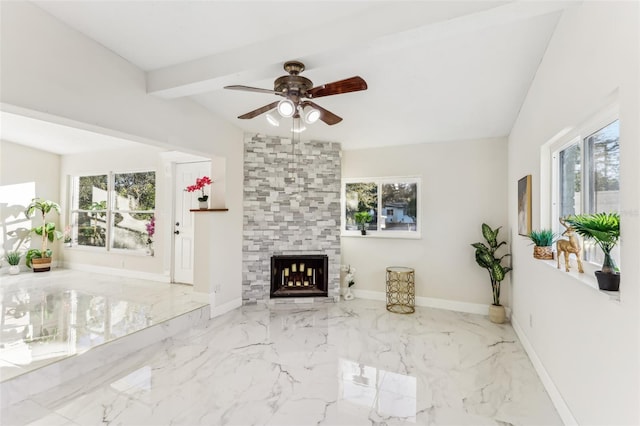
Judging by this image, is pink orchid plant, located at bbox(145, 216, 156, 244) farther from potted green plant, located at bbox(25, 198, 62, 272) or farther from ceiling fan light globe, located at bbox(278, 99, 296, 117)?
ceiling fan light globe, located at bbox(278, 99, 296, 117)

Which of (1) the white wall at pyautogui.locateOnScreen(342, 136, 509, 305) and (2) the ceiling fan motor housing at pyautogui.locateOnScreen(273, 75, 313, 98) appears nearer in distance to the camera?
(2) the ceiling fan motor housing at pyautogui.locateOnScreen(273, 75, 313, 98)

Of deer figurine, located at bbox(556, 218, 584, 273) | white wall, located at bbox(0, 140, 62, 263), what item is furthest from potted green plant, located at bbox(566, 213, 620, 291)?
white wall, located at bbox(0, 140, 62, 263)

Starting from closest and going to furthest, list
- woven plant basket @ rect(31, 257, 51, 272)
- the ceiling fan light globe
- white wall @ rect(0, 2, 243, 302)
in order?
white wall @ rect(0, 2, 243, 302) → the ceiling fan light globe → woven plant basket @ rect(31, 257, 51, 272)

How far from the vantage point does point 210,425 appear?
1.92 meters

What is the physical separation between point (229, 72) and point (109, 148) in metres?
4.86

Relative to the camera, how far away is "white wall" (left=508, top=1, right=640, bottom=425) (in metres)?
1.23

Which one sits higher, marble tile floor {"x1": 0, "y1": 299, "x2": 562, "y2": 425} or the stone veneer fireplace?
the stone veneer fireplace

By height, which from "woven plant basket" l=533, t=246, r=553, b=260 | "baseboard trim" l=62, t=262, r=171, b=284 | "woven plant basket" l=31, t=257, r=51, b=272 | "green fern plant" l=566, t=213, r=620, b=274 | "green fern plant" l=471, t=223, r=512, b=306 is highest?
"green fern plant" l=566, t=213, r=620, b=274

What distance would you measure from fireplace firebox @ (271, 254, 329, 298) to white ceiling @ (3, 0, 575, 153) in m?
2.33

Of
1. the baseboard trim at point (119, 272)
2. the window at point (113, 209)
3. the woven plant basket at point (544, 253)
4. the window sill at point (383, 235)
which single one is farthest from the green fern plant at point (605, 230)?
the window at point (113, 209)

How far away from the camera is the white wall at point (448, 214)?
4.05 metres

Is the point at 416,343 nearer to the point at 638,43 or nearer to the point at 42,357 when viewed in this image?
the point at 638,43

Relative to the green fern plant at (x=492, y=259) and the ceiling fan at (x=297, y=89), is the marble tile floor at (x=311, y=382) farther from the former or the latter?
the ceiling fan at (x=297, y=89)

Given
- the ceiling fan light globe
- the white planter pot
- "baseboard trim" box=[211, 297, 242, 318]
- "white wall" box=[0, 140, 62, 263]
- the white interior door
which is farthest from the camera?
"white wall" box=[0, 140, 62, 263]
